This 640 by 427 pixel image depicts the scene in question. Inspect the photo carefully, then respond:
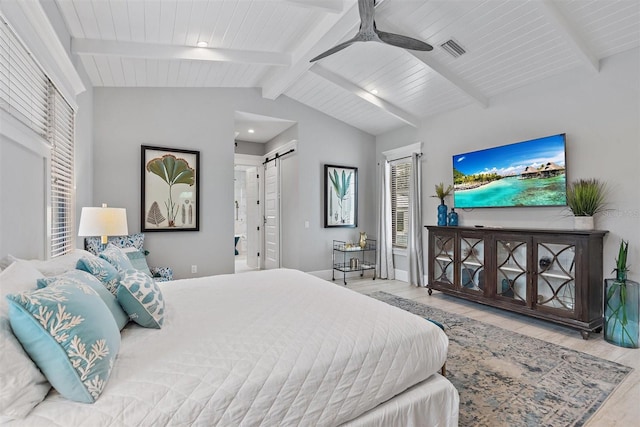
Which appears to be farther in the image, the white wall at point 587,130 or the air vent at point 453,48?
the air vent at point 453,48

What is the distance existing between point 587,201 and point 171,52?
14.5ft

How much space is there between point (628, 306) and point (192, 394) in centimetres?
358

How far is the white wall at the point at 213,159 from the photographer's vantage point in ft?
12.9

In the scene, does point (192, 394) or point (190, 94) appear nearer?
point (192, 394)

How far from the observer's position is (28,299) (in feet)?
3.21

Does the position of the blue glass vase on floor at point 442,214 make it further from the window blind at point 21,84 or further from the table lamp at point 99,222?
the window blind at point 21,84

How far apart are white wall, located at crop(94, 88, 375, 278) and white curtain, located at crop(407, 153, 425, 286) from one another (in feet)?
3.67

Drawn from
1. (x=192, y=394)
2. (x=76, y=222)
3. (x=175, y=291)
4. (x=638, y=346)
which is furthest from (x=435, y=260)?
(x=76, y=222)

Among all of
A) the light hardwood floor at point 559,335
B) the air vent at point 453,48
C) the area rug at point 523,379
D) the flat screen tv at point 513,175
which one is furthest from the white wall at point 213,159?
the area rug at point 523,379

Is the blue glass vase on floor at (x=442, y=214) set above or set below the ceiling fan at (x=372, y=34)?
below

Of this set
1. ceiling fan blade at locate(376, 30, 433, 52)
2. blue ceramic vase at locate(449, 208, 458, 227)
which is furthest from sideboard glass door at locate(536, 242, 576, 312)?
ceiling fan blade at locate(376, 30, 433, 52)

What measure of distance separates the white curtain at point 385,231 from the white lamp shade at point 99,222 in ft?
13.1

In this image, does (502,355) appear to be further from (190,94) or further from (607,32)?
(190,94)

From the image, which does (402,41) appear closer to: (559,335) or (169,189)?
(559,335)
